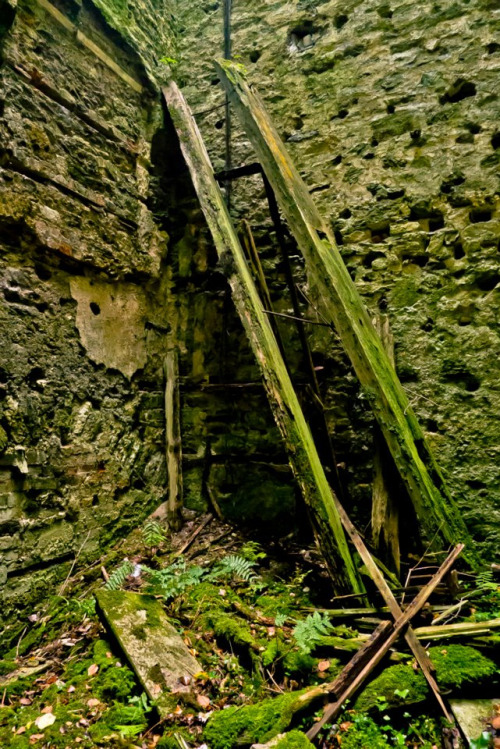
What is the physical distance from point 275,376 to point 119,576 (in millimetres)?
1572

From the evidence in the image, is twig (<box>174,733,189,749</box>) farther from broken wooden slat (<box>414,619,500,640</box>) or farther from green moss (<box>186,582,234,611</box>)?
broken wooden slat (<box>414,619,500,640</box>)

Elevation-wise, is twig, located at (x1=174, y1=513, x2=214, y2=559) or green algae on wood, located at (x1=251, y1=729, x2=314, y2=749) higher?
twig, located at (x1=174, y1=513, x2=214, y2=559)

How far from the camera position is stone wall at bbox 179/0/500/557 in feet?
10.1

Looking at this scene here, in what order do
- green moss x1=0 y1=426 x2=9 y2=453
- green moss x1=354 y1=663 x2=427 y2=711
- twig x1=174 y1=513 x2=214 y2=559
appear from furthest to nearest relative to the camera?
twig x1=174 y1=513 x2=214 y2=559 → green moss x1=0 y1=426 x2=9 y2=453 → green moss x1=354 y1=663 x2=427 y2=711

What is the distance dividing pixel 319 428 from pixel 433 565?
3.77 ft

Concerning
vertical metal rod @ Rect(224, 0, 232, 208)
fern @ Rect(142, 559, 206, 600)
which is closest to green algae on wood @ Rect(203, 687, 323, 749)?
fern @ Rect(142, 559, 206, 600)

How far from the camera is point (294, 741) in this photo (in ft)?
5.24

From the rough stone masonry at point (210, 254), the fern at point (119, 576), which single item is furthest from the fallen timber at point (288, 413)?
the fern at point (119, 576)

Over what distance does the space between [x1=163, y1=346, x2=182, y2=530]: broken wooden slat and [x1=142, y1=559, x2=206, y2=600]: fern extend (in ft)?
2.35

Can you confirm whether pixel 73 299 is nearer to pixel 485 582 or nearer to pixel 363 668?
pixel 363 668

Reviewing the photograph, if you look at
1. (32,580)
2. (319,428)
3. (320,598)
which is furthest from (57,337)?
(320,598)

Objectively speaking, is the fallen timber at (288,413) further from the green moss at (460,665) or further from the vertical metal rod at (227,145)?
the vertical metal rod at (227,145)

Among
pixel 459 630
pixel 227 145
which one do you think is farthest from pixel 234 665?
pixel 227 145

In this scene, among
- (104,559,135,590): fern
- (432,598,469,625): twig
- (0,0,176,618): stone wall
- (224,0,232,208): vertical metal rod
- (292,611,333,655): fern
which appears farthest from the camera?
(224,0,232,208): vertical metal rod
